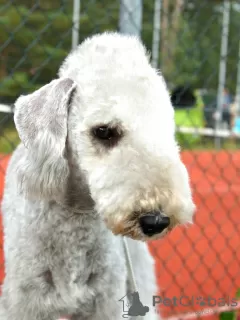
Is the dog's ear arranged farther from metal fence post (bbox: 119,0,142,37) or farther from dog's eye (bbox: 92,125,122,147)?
metal fence post (bbox: 119,0,142,37)

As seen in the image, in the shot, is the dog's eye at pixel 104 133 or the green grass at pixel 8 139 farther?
the green grass at pixel 8 139

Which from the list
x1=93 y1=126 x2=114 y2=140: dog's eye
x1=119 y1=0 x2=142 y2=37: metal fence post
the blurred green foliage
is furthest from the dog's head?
x1=119 y1=0 x2=142 y2=37: metal fence post

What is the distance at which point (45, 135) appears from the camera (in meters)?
1.07

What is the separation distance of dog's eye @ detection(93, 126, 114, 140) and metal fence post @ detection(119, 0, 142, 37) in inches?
30.0

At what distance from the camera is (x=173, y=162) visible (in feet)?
3.31

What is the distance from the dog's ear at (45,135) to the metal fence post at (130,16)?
2.28ft

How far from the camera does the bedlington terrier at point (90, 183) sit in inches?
39.0

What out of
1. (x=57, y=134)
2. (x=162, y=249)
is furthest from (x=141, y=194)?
(x=162, y=249)

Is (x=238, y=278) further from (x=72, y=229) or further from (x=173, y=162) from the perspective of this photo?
(x=173, y=162)

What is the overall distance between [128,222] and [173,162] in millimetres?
151

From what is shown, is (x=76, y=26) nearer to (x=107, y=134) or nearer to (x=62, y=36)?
(x=62, y=36)

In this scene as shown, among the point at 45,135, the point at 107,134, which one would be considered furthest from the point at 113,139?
the point at 45,135

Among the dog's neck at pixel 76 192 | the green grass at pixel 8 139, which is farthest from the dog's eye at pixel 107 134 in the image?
the green grass at pixel 8 139

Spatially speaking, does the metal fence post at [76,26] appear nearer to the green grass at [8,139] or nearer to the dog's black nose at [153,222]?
the green grass at [8,139]
